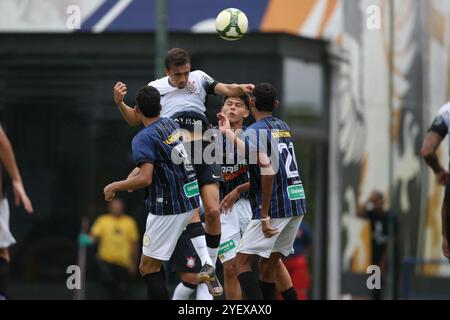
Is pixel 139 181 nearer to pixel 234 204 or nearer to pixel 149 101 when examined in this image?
pixel 149 101

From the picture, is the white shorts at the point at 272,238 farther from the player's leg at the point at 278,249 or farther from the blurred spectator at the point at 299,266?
the blurred spectator at the point at 299,266

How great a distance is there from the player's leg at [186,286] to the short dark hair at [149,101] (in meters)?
2.50

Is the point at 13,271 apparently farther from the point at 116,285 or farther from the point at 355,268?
the point at 355,268

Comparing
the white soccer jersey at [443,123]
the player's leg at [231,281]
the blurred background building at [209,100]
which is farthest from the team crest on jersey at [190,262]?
the blurred background building at [209,100]

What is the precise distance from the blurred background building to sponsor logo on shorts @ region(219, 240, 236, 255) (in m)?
9.89

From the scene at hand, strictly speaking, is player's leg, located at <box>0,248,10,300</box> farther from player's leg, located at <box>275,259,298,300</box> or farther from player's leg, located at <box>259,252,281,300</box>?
player's leg, located at <box>275,259,298,300</box>

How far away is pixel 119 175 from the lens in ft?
76.5

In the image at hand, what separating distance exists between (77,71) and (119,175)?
2.36m

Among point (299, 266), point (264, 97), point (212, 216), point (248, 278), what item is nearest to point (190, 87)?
point (264, 97)

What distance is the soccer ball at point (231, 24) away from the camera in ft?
38.6

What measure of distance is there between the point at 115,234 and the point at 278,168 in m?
10.9

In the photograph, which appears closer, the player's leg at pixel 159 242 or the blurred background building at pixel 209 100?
the player's leg at pixel 159 242

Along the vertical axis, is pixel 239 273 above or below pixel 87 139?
below
